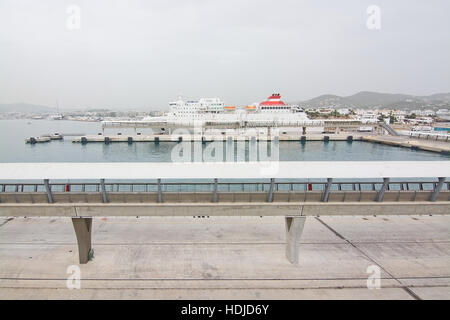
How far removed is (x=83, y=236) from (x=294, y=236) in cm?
823

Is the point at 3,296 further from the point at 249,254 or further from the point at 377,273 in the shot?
the point at 377,273

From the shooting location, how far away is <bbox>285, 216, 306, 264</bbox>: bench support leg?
32.2 feet

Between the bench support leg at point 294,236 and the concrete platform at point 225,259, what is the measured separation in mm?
387

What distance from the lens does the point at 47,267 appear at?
392 inches

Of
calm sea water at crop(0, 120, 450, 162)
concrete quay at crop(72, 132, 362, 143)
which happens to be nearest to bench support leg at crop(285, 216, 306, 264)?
calm sea water at crop(0, 120, 450, 162)

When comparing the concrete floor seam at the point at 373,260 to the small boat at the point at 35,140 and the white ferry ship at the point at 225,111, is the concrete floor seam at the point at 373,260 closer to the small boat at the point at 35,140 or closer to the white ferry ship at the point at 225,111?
the white ferry ship at the point at 225,111

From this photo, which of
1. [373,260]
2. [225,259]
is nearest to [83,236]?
[225,259]

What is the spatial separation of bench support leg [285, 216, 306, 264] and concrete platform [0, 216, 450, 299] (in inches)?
15.3

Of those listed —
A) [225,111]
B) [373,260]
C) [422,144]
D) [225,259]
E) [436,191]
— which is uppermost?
[225,111]

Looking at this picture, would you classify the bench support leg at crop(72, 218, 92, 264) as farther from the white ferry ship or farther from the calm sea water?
the white ferry ship

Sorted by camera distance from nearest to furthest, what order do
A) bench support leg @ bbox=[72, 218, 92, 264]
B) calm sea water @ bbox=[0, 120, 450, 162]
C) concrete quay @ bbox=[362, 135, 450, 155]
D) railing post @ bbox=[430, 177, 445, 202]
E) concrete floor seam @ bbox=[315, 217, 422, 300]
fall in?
concrete floor seam @ bbox=[315, 217, 422, 300], railing post @ bbox=[430, 177, 445, 202], bench support leg @ bbox=[72, 218, 92, 264], calm sea water @ bbox=[0, 120, 450, 162], concrete quay @ bbox=[362, 135, 450, 155]

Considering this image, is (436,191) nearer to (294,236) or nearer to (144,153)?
(294,236)

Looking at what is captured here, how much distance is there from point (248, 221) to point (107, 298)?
25.6ft

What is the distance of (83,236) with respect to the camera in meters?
9.89
